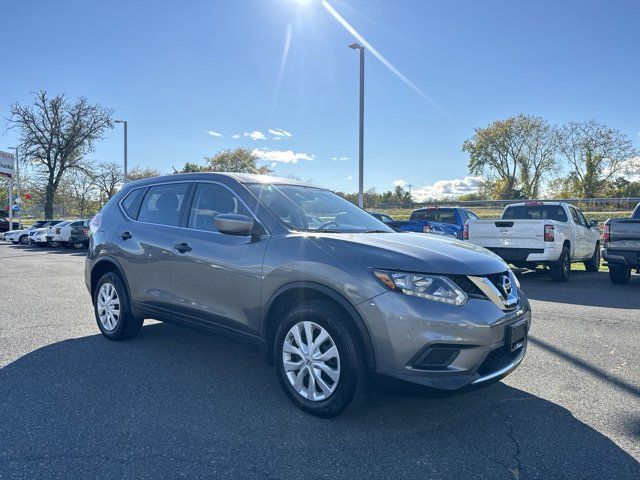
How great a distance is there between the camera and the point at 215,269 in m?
4.02

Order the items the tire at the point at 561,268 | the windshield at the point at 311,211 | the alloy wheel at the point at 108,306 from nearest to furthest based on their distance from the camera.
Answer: the windshield at the point at 311,211 → the alloy wheel at the point at 108,306 → the tire at the point at 561,268

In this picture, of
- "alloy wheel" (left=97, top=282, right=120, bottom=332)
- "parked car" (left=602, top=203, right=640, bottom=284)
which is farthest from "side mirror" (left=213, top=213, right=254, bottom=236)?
"parked car" (left=602, top=203, right=640, bottom=284)

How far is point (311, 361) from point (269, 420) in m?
0.50

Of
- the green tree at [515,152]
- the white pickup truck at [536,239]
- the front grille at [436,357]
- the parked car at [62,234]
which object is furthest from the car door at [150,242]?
the green tree at [515,152]

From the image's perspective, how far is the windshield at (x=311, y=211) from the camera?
397 cm

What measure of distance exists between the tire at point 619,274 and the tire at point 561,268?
2.72 ft

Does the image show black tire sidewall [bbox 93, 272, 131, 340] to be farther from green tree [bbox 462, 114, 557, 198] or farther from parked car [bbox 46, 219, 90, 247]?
green tree [bbox 462, 114, 557, 198]

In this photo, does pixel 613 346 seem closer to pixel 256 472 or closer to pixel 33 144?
pixel 256 472

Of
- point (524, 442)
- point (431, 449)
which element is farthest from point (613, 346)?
point (431, 449)

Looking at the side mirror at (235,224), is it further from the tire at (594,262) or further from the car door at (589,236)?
the tire at (594,262)

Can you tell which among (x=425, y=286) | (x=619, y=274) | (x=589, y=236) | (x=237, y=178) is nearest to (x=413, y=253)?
(x=425, y=286)

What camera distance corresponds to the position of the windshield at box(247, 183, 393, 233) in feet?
13.0

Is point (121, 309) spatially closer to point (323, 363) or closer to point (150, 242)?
point (150, 242)

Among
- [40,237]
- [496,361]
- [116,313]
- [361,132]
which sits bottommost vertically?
[40,237]
